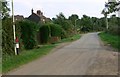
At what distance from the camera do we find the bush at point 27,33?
1306 inches

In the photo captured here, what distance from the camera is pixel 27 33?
33438 millimetres

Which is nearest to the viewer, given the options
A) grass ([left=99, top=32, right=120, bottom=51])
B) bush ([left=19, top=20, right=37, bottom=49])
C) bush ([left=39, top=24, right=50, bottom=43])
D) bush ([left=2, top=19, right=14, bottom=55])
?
bush ([left=2, top=19, right=14, bottom=55])

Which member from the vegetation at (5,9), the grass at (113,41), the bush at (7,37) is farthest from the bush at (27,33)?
the grass at (113,41)

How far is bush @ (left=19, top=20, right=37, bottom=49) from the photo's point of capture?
109ft

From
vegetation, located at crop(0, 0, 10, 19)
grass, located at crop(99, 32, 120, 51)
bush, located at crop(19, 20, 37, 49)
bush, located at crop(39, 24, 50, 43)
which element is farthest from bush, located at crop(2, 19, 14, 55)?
bush, located at crop(39, 24, 50, 43)

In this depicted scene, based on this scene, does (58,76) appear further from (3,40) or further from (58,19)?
(58,19)

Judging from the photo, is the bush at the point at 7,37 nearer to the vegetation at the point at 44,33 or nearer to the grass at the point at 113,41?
the grass at the point at 113,41

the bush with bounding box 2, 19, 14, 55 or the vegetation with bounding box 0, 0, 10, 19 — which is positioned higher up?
the vegetation with bounding box 0, 0, 10, 19

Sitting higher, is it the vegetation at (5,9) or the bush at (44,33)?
the vegetation at (5,9)

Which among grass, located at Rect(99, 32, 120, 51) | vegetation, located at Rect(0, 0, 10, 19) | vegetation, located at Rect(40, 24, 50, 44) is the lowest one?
grass, located at Rect(99, 32, 120, 51)

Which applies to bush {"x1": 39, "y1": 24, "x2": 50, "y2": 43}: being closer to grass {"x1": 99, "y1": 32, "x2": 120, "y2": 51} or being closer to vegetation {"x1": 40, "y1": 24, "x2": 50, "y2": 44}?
vegetation {"x1": 40, "y1": 24, "x2": 50, "y2": 44}

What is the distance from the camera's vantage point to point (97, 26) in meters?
146

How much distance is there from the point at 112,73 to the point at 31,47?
20306 mm

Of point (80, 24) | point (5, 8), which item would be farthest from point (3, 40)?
point (80, 24)
